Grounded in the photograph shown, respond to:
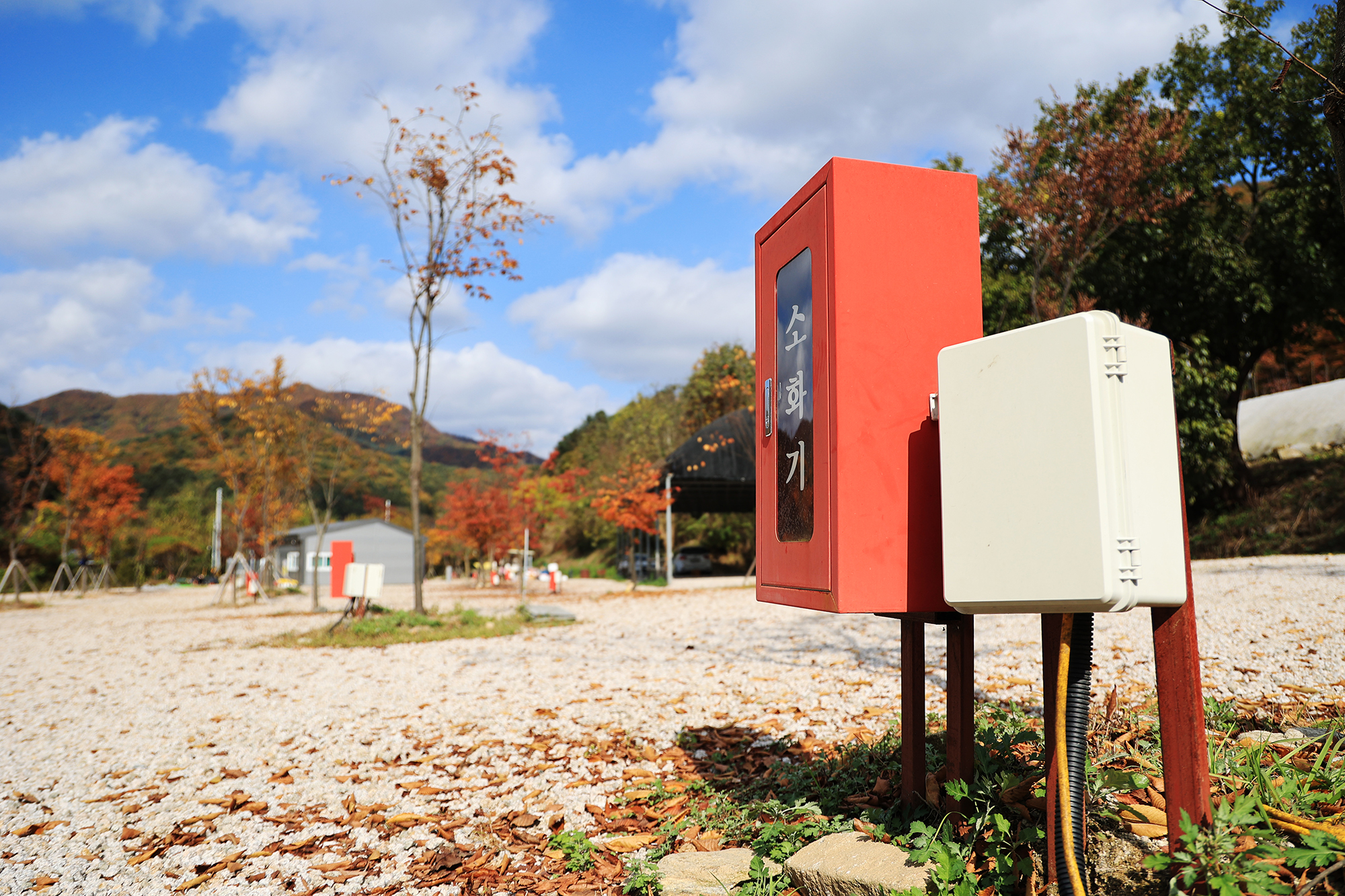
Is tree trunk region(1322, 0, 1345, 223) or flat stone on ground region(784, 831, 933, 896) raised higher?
tree trunk region(1322, 0, 1345, 223)

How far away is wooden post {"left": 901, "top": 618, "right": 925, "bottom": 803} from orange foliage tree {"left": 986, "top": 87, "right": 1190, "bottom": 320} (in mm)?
10961

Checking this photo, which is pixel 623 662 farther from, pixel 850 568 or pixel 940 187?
pixel 940 187

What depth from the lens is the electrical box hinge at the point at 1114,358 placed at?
1782mm

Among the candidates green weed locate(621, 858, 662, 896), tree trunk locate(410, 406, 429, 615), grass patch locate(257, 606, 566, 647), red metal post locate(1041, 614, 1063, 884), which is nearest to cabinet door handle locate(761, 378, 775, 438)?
red metal post locate(1041, 614, 1063, 884)

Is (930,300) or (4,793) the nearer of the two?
(930,300)

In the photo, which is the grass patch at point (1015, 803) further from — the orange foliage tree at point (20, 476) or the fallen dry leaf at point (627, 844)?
the orange foliage tree at point (20, 476)

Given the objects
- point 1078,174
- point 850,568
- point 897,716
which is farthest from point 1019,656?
point 1078,174

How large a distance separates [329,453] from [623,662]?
15.5m

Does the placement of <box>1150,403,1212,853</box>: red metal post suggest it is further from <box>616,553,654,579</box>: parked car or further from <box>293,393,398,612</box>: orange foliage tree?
<box>616,553,654,579</box>: parked car

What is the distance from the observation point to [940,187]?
2.47 metres

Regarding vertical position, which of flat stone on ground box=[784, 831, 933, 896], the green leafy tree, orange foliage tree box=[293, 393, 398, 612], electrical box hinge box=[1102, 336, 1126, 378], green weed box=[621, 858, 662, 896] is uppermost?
the green leafy tree

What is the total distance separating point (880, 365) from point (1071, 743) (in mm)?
A: 1181

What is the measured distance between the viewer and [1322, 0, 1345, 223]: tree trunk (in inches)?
92.7

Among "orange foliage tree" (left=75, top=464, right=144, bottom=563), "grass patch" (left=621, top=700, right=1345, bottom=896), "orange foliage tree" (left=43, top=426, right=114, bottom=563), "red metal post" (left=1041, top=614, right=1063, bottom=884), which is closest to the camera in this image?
"grass patch" (left=621, top=700, right=1345, bottom=896)
